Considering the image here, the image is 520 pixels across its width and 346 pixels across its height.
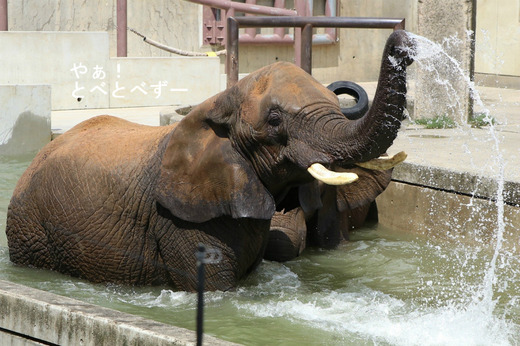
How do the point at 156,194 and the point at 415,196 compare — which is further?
the point at 415,196

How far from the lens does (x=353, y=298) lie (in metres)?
6.38

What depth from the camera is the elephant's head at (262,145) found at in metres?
5.43

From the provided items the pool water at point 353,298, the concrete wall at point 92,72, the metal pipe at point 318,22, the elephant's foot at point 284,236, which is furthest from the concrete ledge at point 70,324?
the concrete wall at point 92,72

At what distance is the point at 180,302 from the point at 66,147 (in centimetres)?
149

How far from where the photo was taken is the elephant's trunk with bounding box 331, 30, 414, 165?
5102 millimetres

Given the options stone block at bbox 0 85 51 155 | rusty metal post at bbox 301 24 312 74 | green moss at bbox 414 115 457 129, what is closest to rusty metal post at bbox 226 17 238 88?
rusty metal post at bbox 301 24 312 74

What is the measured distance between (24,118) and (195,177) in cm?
633

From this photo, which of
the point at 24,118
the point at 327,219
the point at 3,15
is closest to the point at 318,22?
the point at 327,219

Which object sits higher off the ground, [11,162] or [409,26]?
[409,26]

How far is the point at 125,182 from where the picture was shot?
21.1ft

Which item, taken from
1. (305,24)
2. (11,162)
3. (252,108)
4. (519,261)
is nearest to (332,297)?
(252,108)

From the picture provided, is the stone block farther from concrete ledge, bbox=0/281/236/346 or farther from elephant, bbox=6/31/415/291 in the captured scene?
concrete ledge, bbox=0/281/236/346

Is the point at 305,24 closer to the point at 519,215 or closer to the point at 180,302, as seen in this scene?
the point at 519,215

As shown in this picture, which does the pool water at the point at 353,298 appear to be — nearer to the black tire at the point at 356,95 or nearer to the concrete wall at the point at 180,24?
the black tire at the point at 356,95
